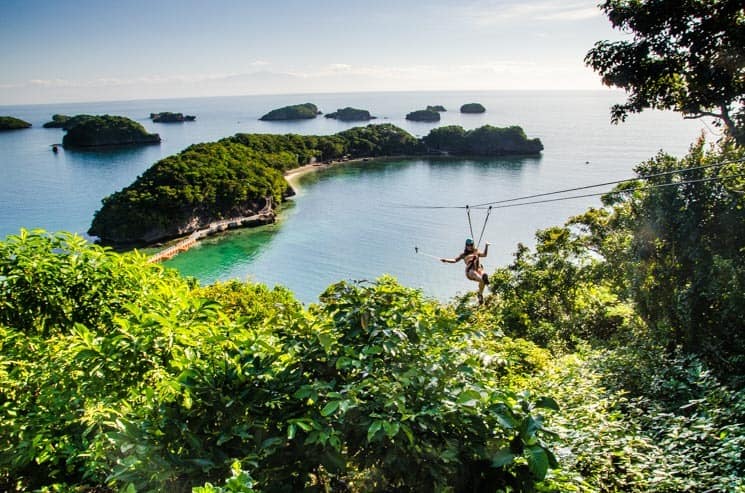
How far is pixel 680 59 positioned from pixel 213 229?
53.0 meters

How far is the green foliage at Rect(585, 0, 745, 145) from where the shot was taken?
1129 cm

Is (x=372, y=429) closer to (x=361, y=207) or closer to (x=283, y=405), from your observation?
(x=283, y=405)

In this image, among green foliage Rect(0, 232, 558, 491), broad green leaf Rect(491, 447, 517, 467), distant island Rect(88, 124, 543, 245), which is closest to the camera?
broad green leaf Rect(491, 447, 517, 467)

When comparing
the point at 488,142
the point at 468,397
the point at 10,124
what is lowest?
the point at 468,397

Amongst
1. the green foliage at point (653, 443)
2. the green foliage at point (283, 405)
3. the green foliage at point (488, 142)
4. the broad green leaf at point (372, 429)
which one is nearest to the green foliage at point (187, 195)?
the green foliage at point (283, 405)

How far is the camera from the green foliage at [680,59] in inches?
444

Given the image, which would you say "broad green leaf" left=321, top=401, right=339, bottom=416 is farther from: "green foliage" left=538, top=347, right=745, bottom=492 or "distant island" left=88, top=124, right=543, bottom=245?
"distant island" left=88, top=124, right=543, bottom=245

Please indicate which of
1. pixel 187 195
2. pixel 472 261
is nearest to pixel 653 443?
pixel 472 261

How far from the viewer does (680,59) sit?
12.1m

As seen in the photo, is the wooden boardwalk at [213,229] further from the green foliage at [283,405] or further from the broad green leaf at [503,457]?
the broad green leaf at [503,457]

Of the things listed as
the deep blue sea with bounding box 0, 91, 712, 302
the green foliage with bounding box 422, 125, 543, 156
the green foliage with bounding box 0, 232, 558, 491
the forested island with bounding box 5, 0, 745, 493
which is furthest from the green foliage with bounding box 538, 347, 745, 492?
the green foliage with bounding box 422, 125, 543, 156

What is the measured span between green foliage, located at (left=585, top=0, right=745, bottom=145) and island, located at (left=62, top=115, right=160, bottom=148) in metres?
135

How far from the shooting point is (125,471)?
331 centimetres

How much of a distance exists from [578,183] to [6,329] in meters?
84.0
